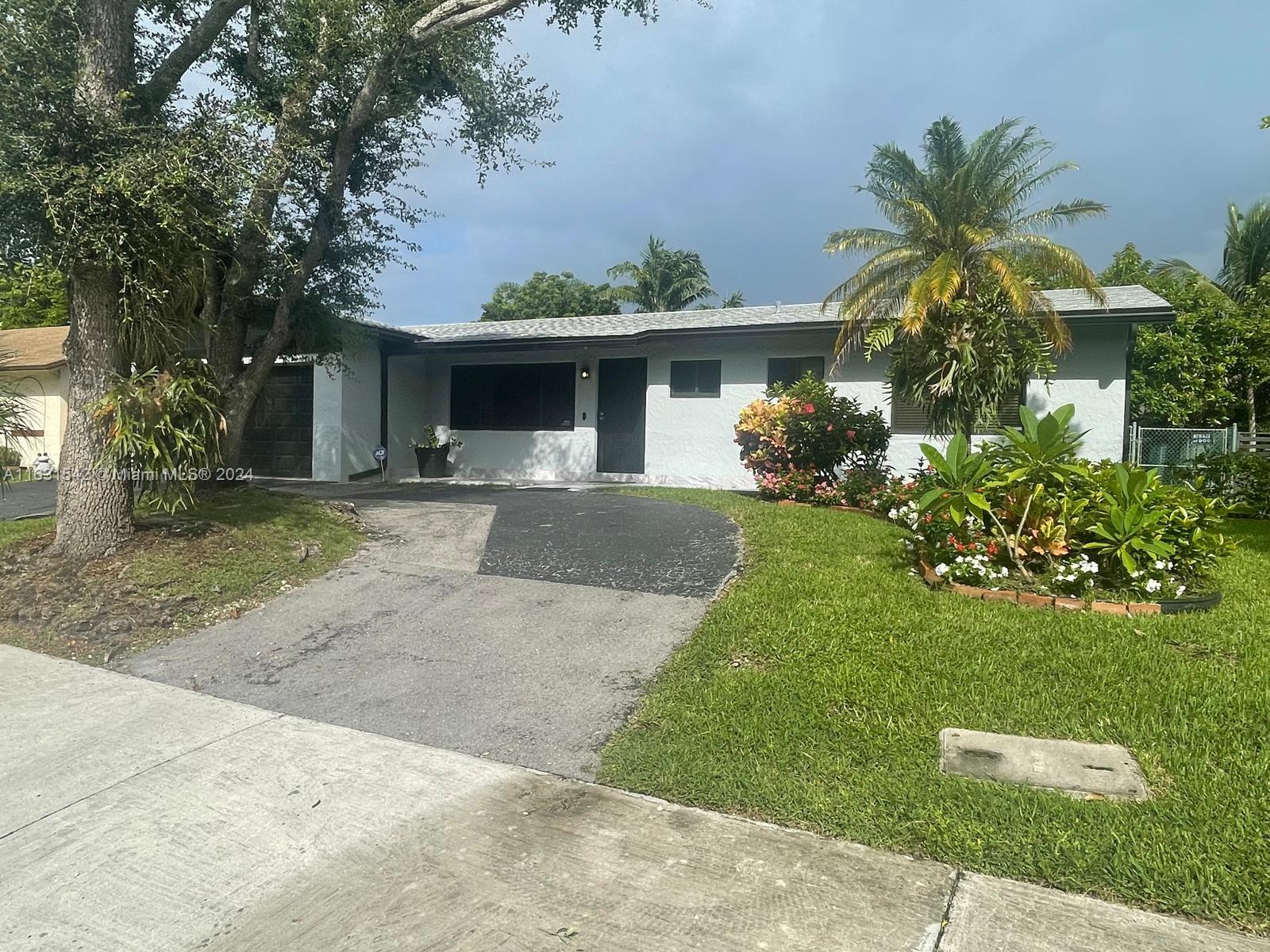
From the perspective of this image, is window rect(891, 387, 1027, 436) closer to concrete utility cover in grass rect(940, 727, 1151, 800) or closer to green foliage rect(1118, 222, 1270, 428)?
green foliage rect(1118, 222, 1270, 428)

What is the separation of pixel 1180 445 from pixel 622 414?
373 inches

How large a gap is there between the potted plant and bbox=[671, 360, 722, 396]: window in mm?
4770

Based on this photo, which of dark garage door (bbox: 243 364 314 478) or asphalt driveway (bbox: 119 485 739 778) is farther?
dark garage door (bbox: 243 364 314 478)

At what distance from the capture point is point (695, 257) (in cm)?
3656

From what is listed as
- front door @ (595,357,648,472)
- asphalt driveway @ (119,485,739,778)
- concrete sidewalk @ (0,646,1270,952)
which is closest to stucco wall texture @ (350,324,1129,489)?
front door @ (595,357,648,472)

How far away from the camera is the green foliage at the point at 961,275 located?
32.6 feet

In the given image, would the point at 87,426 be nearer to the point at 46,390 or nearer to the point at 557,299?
the point at 46,390

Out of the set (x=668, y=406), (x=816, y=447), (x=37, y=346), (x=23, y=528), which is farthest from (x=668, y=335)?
(x=37, y=346)

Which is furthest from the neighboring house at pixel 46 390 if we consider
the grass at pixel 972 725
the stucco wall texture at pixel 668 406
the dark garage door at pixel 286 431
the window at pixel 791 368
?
the grass at pixel 972 725

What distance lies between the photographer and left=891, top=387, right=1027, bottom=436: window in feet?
39.0

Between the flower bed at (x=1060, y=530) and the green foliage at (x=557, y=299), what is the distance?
32.5 meters

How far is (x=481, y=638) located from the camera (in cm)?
552

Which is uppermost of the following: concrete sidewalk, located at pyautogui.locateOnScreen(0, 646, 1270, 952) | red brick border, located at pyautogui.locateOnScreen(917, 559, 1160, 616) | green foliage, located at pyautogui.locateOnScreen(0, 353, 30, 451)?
green foliage, located at pyautogui.locateOnScreen(0, 353, 30, 451)

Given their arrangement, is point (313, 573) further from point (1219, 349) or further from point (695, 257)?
point (695, 257)
